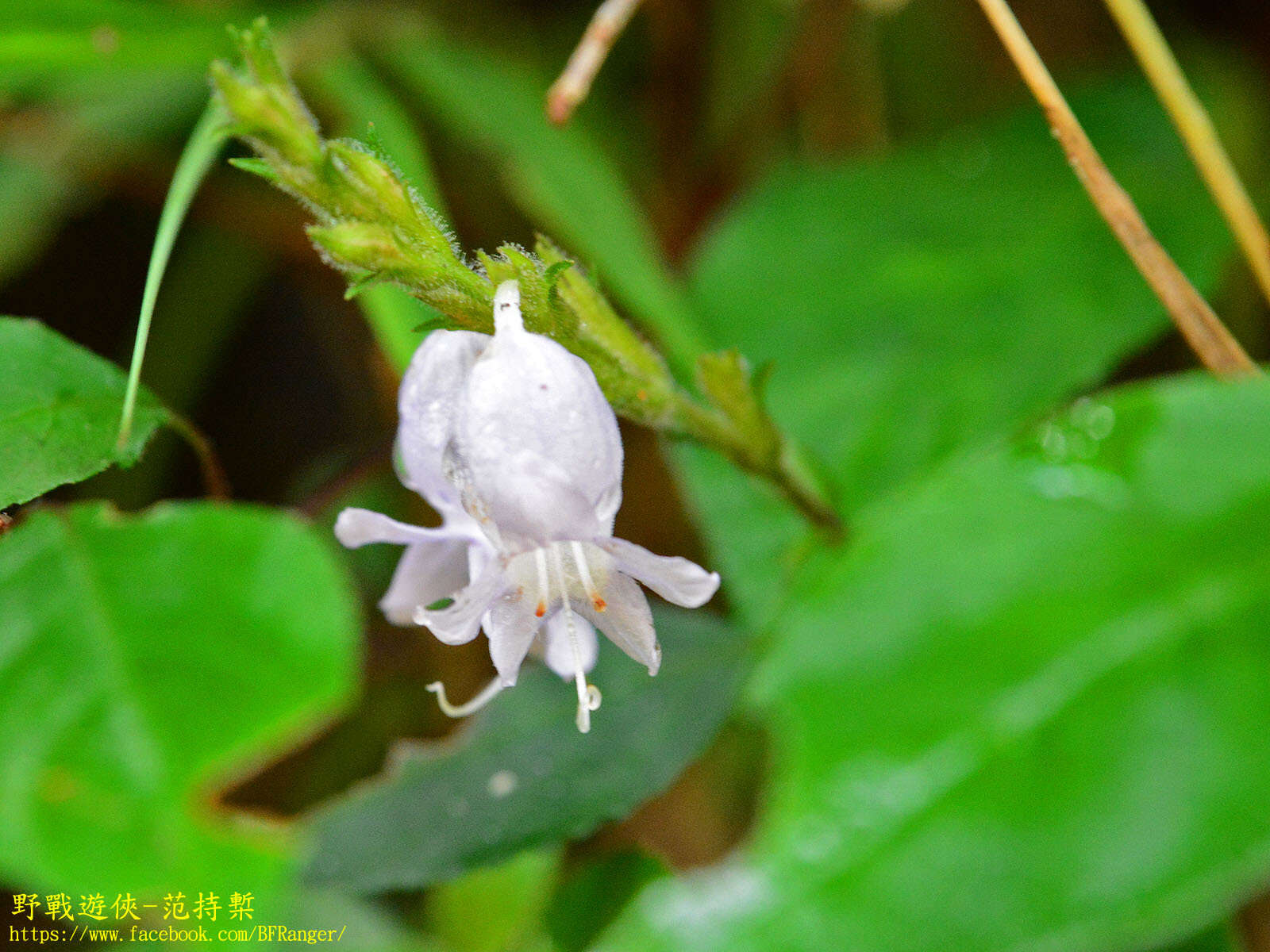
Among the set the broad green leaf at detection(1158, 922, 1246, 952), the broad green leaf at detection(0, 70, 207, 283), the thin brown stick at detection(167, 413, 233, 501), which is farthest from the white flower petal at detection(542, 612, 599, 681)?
the broad green leaf at detection(0, 70, 207, 283)

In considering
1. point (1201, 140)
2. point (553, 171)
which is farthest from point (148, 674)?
point (1201, 140)

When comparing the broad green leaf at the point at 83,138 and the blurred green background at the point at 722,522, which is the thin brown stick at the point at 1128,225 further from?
the broad green leaf at the point at 83,138

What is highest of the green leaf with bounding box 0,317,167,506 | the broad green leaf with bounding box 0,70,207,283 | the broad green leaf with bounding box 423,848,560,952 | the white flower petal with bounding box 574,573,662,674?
the broad green leaf with bounding box 0,70,207,283

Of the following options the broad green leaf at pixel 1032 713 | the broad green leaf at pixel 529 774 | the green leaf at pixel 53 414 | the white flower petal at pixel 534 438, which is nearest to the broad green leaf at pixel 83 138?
the green leaf at pixel 53 414

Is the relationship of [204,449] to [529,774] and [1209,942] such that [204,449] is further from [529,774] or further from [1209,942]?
[1209,942]

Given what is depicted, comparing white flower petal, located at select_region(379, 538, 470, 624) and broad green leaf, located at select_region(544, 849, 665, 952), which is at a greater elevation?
white flower petal, located at select_region(379, 538, 470, 624)

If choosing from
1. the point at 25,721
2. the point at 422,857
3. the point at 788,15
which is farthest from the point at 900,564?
the point at 788,15

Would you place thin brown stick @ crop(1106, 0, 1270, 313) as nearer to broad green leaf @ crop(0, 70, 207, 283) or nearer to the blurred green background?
the blurred green background
